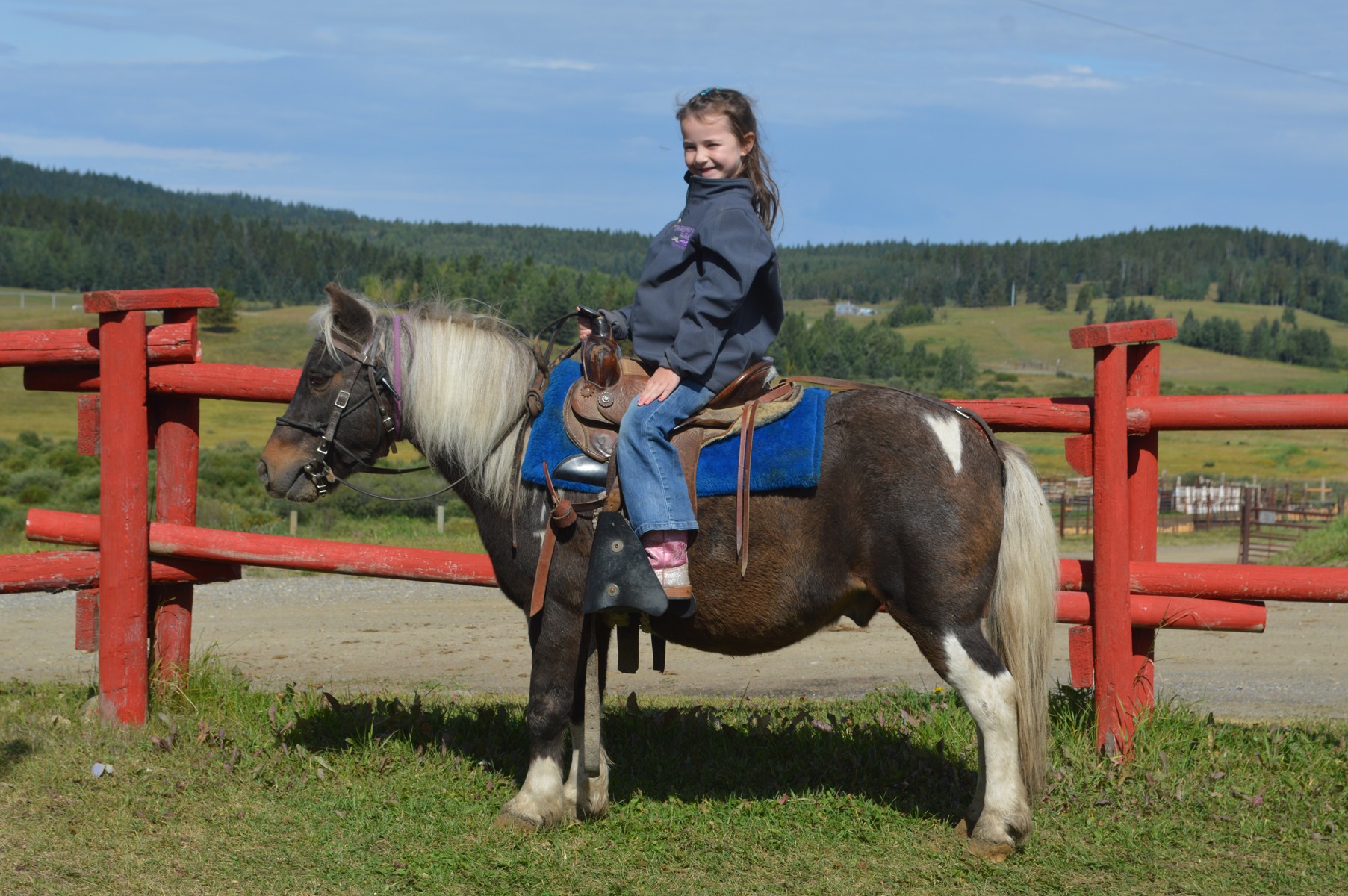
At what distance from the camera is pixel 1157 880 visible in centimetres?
405

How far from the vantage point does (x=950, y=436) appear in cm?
421

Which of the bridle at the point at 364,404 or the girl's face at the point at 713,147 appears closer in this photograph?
the girl's face at the point at 713,147

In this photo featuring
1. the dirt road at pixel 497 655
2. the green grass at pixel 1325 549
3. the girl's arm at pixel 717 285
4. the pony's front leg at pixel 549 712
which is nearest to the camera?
the girl's arm at pixel 717 285

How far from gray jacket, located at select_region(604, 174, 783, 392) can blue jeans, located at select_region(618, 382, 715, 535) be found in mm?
179

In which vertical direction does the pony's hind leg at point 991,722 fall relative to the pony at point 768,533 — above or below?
below

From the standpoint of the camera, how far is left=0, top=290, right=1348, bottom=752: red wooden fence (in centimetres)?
493

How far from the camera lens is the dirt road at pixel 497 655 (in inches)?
294

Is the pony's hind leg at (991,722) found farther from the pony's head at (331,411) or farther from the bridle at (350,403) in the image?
the pony's head at (331,411)

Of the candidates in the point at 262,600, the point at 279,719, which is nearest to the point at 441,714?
the point at 279,719

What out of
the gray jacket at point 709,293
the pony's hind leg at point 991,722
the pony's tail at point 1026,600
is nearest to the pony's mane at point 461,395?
the gray jacket at point 709,293

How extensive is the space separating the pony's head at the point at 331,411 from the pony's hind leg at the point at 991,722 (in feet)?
7.69

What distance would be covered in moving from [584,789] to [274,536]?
194cm

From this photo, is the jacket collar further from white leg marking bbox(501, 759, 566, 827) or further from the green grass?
the green grass

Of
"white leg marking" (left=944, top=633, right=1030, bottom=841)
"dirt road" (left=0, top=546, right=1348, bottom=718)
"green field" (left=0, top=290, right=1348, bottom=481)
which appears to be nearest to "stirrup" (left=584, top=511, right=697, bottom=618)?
"white leg marking" (left=944, top=633, right=1030, bottom=841)
